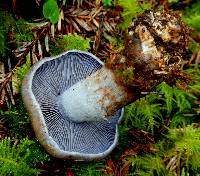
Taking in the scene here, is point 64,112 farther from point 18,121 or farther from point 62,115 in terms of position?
point 18,121

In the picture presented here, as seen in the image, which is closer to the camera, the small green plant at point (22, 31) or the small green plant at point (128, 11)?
the small green plant at point (22, 31)

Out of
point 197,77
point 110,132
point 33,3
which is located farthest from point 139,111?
point 33,3

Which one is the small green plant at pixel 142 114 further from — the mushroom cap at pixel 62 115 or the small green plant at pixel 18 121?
the small green plant at pixel 18 121

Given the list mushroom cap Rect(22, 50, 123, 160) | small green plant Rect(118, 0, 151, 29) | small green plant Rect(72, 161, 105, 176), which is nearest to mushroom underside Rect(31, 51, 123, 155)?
mushroom cap Rect(22, 50, 123, 160)

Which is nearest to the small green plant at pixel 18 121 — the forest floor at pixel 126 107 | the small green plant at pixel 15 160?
the forest floor at pixel 126 107

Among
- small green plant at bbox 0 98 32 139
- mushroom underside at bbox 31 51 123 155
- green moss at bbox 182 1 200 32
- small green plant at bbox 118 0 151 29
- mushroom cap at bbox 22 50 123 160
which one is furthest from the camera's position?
green moss at bbox 182 1 200 32

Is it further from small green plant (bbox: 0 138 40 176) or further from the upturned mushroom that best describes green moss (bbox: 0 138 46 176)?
the upturned mushroom
